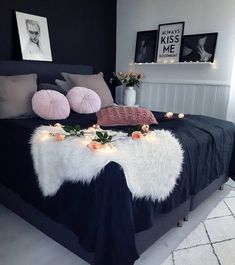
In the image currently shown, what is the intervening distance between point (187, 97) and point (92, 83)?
4.71 feet

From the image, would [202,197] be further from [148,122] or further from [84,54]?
[84,54]

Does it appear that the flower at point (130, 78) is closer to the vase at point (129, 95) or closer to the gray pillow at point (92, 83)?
the vase at point (129, 95)

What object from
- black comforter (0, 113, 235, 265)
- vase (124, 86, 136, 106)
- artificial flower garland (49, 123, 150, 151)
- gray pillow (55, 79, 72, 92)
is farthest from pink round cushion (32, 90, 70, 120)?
vase (124, 86, 136, 106)

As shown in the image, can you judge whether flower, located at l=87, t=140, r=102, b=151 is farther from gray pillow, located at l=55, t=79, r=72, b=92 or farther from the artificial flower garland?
gray pillow, located at l=55, t=79, r=72, b=92

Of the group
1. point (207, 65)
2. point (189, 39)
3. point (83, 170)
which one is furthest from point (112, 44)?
point (83, 170)

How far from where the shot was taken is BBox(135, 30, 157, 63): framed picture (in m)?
3.90

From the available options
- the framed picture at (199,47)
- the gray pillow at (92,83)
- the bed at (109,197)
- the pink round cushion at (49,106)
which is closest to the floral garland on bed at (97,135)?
the bed at (109,197)

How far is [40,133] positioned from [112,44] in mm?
2959

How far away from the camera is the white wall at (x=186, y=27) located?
3289 millimetres

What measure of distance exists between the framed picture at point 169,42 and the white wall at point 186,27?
0.28ft

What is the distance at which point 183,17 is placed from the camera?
3.59 meters

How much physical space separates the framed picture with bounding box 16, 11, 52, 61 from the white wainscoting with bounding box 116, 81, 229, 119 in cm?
157

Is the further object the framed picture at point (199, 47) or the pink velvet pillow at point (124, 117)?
the framed picture at point (199, 47)

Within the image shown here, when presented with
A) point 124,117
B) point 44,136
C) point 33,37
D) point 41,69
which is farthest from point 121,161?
point 33,37
